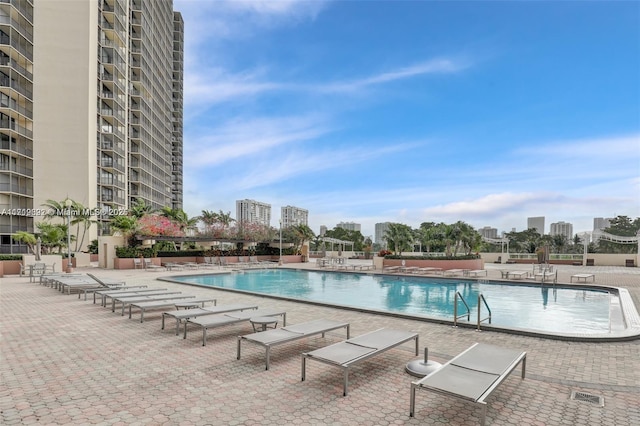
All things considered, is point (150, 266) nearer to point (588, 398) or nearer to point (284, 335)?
point (284, 335)

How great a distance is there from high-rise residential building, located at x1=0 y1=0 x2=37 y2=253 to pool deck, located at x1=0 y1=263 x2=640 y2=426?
3664cm

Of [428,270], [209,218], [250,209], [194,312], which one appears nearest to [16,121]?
[209,218]

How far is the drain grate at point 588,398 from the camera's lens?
3.89 m

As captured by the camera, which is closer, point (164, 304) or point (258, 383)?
point (258, 383)

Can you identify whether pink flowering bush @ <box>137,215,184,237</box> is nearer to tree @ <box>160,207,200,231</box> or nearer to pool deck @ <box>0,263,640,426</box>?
tree @ <box>160,207,200,231</box>

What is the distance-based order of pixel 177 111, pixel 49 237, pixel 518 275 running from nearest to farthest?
pixel 518 275
pixel 49 237
pixel 177 111

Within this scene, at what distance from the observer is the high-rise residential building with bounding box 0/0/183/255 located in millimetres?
37500

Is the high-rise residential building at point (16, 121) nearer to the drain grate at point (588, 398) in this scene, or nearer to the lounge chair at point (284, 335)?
the lounge chair at point (284, 335)

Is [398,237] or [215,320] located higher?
[398,237]

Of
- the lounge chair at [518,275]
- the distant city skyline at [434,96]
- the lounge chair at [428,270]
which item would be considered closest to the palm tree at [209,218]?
the distant city skyline at [434,96]

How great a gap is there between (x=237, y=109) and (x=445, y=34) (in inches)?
678

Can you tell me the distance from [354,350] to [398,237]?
23.2 meters

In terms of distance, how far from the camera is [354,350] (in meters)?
4.68

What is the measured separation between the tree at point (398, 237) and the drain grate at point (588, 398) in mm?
23300
